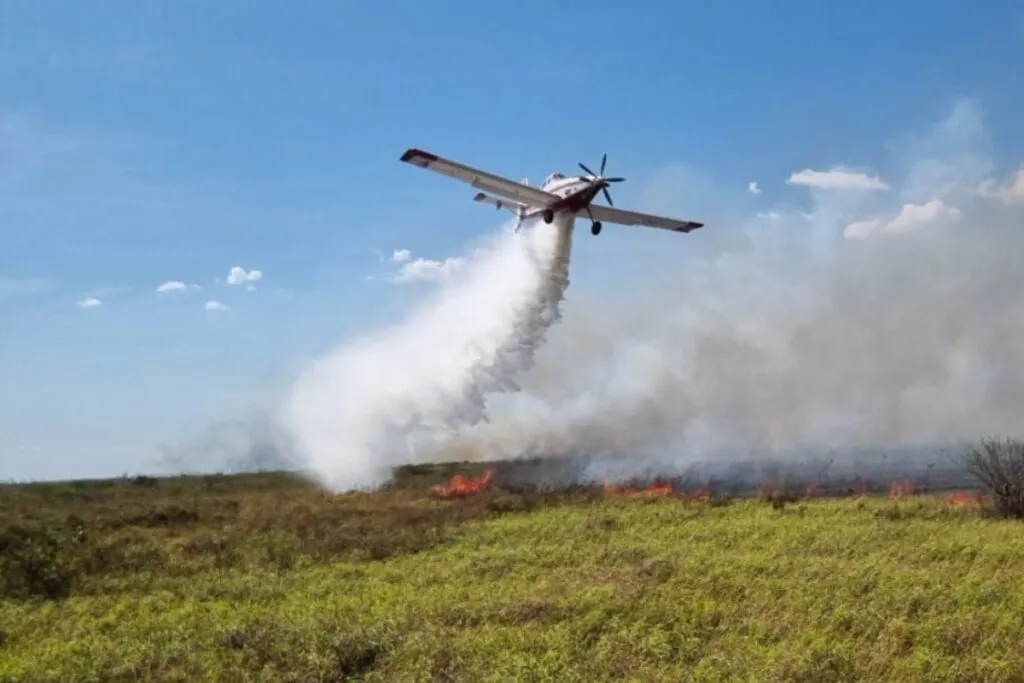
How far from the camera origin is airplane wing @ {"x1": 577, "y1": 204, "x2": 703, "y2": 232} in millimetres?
42116

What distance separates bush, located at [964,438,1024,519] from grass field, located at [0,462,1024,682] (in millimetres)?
854

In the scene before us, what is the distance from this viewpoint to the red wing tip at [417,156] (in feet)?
118

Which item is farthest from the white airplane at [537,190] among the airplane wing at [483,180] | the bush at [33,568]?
the bush at [33,568]

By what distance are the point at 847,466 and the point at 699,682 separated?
55.4m

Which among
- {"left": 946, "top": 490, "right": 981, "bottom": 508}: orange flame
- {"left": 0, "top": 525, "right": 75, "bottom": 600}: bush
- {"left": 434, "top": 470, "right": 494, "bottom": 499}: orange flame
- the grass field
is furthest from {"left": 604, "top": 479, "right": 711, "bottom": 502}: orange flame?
{"left": 0, "top": 525, "right": 75, "bottom": 600}: bush

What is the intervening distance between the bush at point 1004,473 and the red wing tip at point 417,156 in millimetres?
22947

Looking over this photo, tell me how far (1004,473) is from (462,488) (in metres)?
21.2

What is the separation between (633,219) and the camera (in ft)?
145

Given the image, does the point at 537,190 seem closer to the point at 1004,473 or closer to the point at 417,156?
the point at 417,156

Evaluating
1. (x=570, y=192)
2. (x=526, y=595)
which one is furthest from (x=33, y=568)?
(x=570, y=192)

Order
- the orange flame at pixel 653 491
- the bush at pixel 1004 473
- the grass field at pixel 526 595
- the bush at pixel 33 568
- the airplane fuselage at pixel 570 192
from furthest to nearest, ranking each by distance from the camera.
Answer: the airplane fuselage at pixel 570 192, the orange flame at pixel 653 491, the bush at pixel 1004 473, the bush at pixel 33 568, the grass field at pixel 526 595

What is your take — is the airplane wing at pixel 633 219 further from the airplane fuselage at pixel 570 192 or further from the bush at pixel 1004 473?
the bush at pixel 1004 473

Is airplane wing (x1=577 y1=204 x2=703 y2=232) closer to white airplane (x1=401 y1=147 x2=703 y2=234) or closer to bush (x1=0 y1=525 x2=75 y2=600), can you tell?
white airplane (x1=401 y1=147 x2=703 y2=234)

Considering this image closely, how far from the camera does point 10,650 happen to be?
Answer: 16062 mm
